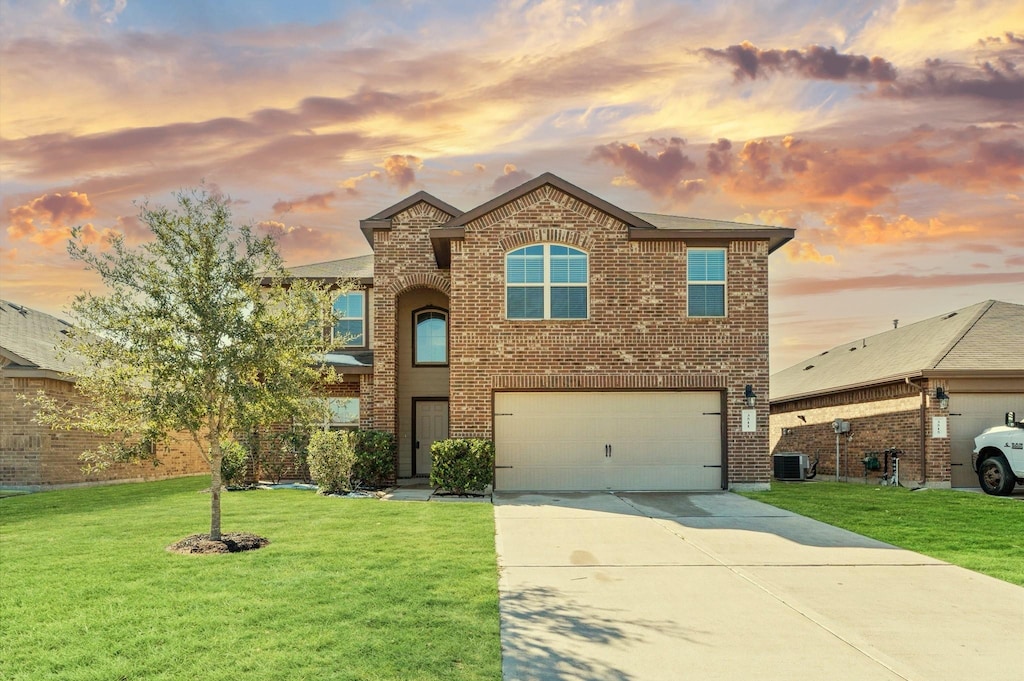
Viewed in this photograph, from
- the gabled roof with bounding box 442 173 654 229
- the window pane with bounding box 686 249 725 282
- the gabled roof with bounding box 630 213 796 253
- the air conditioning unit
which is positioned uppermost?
the gabled roof with bounding box 442 173 654 229

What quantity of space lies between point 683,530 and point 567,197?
28.1 ft

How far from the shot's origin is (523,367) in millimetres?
17953

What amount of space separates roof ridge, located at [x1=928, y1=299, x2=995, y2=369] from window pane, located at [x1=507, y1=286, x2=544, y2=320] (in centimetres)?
973

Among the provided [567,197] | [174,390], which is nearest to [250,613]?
[174,390]

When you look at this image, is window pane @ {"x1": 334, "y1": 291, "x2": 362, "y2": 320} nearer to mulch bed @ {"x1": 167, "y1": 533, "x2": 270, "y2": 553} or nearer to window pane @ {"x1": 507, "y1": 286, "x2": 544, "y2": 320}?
window pane @ {"x1": 507, "y1": 286, "x2": 544, "y2": 320}

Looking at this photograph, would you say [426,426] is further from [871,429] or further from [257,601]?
[257,601]

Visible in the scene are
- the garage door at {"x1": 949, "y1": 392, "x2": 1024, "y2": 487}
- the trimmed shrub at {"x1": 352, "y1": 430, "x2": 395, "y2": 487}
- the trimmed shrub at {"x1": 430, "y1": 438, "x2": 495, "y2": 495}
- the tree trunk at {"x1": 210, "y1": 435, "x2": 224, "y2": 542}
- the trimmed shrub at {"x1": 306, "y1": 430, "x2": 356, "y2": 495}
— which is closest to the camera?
the tree trunk at {"x1": 210, "y1": 435, "x2": 224, "y2": 542}

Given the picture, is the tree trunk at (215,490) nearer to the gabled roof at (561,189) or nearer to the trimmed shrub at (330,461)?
the trimmed shrub at (330,461)

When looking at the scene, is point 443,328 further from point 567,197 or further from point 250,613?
point 250,613

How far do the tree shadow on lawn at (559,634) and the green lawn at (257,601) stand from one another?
191 millimetres

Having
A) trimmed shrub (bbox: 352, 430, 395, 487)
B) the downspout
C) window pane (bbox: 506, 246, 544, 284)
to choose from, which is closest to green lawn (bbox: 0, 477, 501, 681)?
trimmed shrub (bbox: 352, 430, 395, 487)

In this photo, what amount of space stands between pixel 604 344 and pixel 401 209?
6842 millimetres

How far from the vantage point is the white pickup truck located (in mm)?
17797

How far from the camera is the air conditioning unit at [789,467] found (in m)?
24.0
